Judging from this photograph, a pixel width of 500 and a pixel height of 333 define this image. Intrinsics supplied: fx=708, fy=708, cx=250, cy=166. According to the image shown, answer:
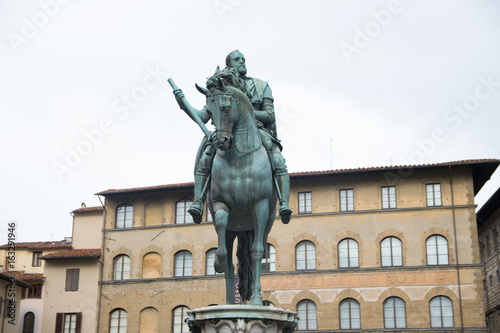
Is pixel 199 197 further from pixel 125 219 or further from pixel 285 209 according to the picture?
pixel 125 219

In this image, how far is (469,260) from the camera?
41.9 metres

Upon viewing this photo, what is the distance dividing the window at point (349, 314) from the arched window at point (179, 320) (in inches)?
381

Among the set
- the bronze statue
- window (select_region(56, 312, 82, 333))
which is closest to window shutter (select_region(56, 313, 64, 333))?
window (select_region(56, 312, 82, 333))

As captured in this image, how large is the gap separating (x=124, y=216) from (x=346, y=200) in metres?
15.4

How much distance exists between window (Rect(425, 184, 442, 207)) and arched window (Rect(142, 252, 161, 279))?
1779cm

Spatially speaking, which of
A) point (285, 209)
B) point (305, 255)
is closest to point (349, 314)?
point (305, 255)

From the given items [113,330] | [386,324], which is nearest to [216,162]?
[386,324]

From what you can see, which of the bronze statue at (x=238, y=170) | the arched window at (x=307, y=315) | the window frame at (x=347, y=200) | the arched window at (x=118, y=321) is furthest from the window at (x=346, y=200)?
the bronze statue at (x=238, y=170)

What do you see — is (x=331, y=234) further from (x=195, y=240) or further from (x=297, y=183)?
(x=195, y=240)

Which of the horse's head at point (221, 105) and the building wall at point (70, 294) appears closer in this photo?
the horse's head at point (221, 105)

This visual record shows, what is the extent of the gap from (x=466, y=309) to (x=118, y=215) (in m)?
23.5

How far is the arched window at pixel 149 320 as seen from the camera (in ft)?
148

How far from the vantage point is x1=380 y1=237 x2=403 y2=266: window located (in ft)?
140

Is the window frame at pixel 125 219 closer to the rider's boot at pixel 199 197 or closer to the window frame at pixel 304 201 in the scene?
the window frame at pixel 304 201
